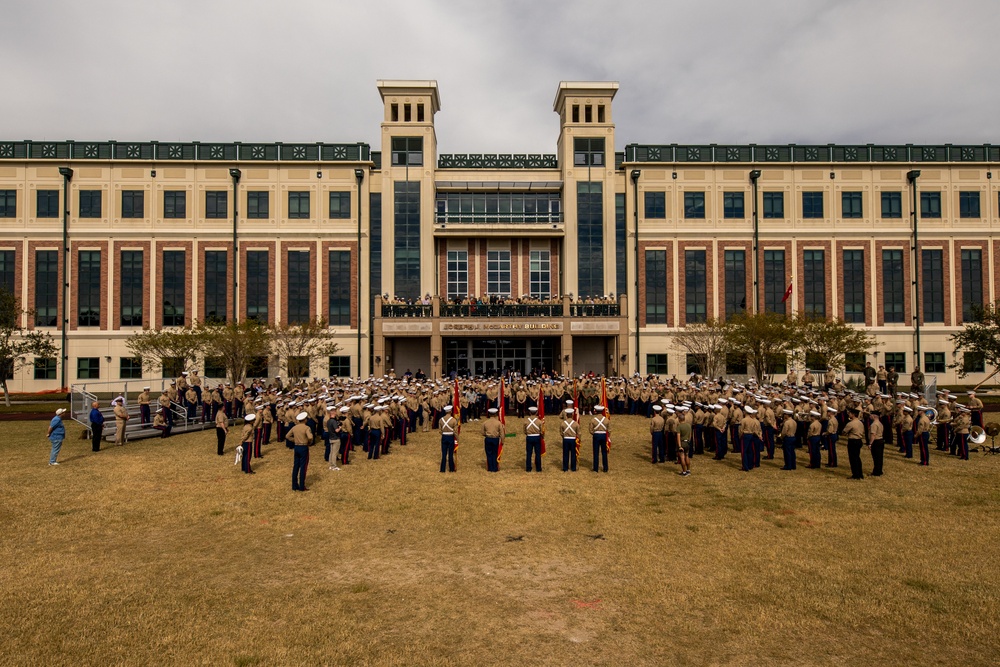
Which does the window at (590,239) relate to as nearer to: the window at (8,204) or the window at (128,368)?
the window at (128,368)

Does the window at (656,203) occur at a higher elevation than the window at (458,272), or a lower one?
higher

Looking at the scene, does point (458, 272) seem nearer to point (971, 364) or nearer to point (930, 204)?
point (930, 204)

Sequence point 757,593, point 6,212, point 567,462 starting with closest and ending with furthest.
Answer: point 757,593 < point 567,462 < point 6,212

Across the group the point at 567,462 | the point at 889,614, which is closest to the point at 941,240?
the point at 567,462

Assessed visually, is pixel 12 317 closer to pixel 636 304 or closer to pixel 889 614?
pixel 636 304

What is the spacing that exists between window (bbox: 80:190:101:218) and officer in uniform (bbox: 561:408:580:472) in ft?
143

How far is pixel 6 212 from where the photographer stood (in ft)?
147

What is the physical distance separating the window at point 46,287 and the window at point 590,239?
124 feet

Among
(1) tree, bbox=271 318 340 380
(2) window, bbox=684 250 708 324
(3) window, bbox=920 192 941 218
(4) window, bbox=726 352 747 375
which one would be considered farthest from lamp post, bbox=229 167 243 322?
(3) window, bbox=920 192 941 218

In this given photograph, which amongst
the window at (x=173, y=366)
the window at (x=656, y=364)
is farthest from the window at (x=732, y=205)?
the window at (x=173, y=366)

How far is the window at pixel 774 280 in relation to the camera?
4584 cm

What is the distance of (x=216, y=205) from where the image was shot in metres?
45.8

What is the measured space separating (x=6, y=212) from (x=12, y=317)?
1176cm

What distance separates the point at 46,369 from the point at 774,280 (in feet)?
174
